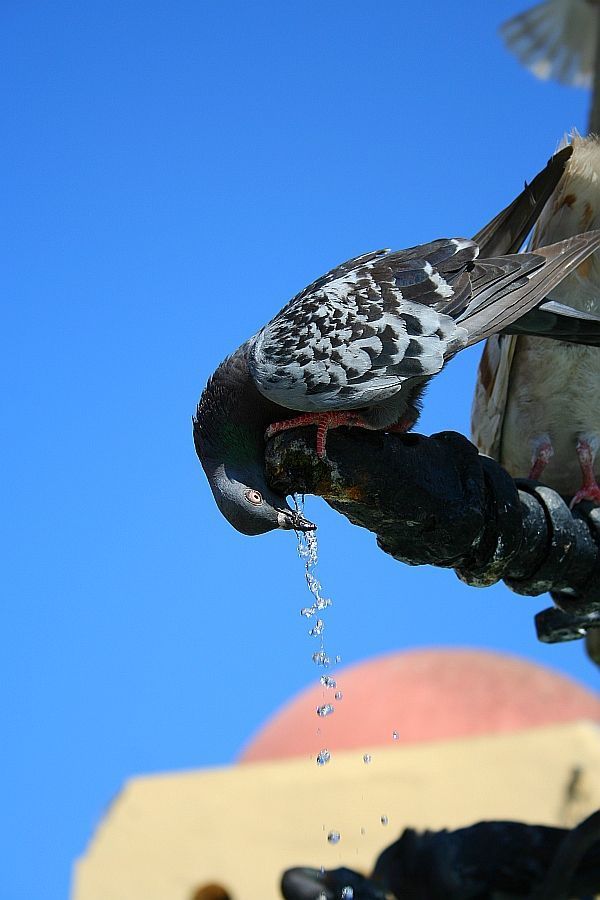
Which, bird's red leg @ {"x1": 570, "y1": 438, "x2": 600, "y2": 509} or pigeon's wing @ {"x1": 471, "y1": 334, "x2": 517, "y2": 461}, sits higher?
pigeon's wing @ {"x1": 471, "y1": 334, "x2": 517, "y2": 461}

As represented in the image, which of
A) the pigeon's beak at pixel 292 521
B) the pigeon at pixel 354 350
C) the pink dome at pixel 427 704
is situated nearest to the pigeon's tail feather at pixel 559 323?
the pigeon at pixel 354 350

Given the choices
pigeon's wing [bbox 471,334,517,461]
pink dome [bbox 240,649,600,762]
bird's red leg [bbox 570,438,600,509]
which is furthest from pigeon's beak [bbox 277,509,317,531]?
pink dome [bbox 240,649,600,762]

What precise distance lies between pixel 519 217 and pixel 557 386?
1.17 metres

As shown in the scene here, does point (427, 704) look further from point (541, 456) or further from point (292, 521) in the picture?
point (292, 521)

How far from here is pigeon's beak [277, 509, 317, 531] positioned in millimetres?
3887

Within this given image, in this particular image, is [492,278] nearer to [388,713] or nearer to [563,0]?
[388,713]

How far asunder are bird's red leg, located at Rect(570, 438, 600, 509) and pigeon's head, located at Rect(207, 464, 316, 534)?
2.03m

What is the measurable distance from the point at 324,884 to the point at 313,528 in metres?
1.73

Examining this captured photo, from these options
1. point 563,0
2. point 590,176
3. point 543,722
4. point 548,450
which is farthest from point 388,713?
point 563,0

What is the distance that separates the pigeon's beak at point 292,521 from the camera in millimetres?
3887

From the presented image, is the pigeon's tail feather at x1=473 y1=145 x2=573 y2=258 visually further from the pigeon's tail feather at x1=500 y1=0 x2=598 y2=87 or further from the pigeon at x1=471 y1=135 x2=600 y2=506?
the pigeon's tail feather at x1=500 y1=0 x2=598 y2=87

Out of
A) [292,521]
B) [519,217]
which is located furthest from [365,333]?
[519,217]

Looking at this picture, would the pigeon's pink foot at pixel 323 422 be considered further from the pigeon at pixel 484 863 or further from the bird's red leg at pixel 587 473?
the pigeon at pixel 484 863

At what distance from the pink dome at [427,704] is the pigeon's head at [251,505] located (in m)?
5.09
